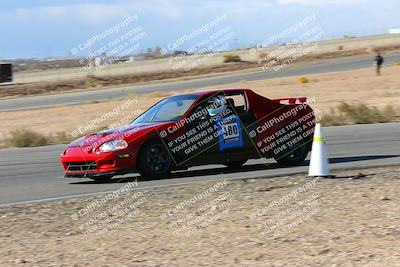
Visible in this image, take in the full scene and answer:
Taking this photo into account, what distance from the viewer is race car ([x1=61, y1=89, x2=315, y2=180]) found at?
41.7ft

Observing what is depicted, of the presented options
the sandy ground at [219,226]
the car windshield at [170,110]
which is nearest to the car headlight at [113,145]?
the car windshield at [170,110]

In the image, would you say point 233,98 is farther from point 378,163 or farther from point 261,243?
point 261,243

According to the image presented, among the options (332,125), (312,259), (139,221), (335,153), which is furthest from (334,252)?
(332,125)

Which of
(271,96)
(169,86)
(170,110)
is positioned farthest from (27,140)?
(169,86)

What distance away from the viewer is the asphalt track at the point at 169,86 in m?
47.4

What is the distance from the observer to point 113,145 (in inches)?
497

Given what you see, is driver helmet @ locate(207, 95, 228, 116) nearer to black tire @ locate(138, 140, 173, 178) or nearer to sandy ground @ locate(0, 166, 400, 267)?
black tire @ locate(138, 140, 173, 178)

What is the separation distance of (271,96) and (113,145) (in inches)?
1122

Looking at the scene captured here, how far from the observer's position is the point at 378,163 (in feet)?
46.0

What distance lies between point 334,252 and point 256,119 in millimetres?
6750

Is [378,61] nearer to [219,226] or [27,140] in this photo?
[27,140]

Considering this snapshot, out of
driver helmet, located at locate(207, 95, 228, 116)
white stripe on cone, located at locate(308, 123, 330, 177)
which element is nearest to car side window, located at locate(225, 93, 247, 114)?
driver helmet, located at locate(207, 95, 228, 116)

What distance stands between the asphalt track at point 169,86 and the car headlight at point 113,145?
32469 millimetres

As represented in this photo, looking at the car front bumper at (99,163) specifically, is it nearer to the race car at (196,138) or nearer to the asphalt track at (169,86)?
the race car at (196,138)
